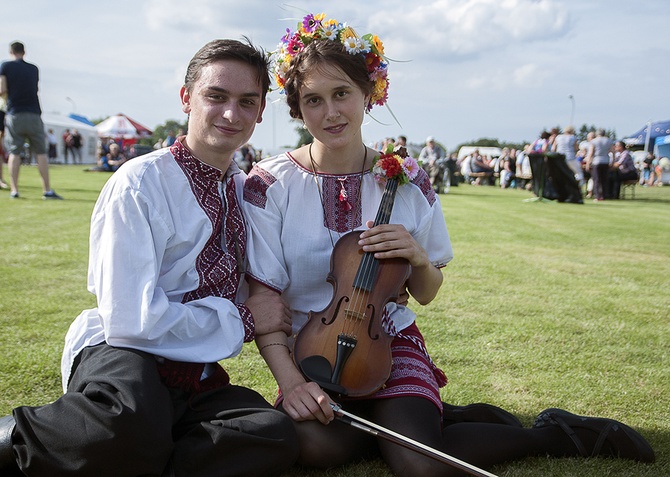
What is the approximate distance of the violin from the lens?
207 cm

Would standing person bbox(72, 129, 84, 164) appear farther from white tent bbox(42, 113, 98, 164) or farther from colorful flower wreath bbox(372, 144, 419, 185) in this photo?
colorful flower wreath bbox(372, 144, 419, 185)

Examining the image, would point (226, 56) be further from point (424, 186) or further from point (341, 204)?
point (424, 186)

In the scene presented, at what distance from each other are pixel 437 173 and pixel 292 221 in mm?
15027

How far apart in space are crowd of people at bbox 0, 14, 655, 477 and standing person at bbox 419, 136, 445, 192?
14.4 m

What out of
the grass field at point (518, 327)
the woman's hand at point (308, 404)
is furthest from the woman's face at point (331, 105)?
the grass field at point (518, 327)

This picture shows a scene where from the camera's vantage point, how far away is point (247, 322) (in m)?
2.19

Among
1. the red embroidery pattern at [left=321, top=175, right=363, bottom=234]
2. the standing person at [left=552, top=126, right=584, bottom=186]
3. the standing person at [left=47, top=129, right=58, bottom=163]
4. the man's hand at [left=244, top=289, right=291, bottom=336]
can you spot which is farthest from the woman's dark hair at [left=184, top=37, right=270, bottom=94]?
the standing person at [left=47, top=129, right=58, bottom=163]

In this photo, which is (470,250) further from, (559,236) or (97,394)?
(97,394)

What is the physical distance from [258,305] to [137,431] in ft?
2.17

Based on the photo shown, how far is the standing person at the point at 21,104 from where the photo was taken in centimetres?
828

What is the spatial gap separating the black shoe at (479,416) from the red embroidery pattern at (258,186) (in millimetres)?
1100

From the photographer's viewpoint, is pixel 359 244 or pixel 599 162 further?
pixel 599 162

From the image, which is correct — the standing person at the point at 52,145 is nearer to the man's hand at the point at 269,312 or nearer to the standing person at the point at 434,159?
the standing person at the point at 434,159

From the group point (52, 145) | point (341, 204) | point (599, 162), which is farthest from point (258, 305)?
point (52, 145)
